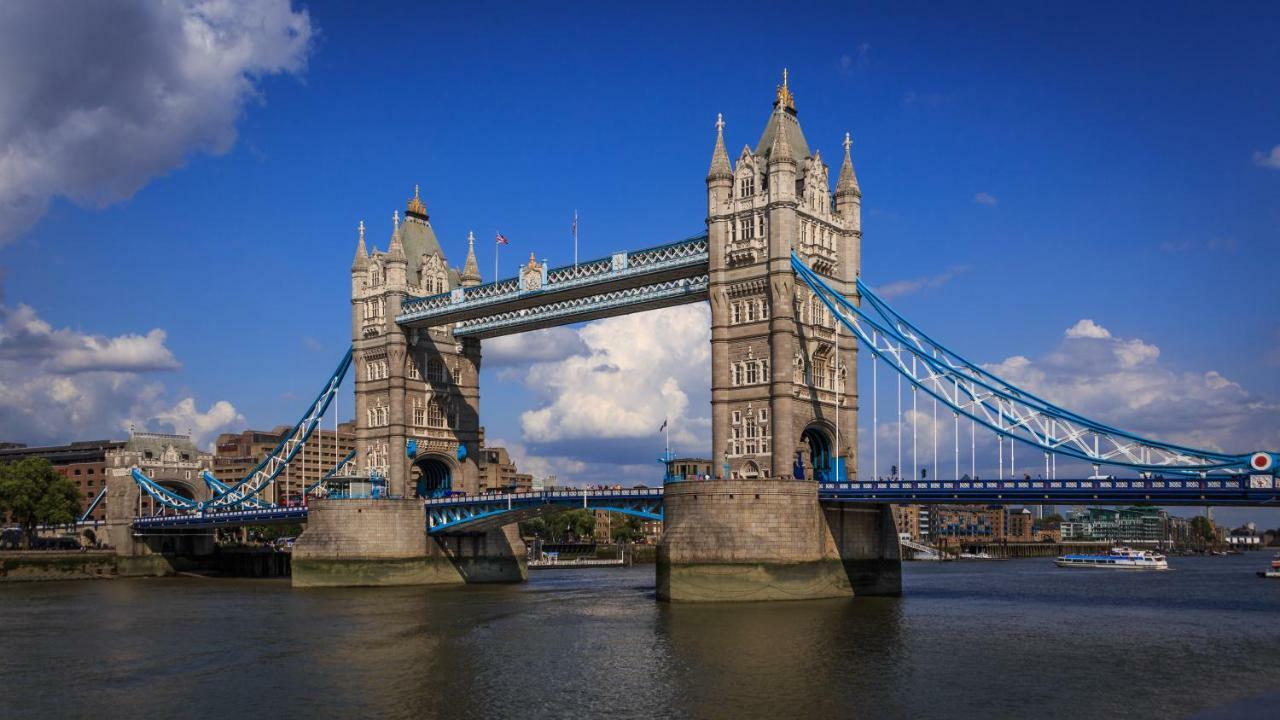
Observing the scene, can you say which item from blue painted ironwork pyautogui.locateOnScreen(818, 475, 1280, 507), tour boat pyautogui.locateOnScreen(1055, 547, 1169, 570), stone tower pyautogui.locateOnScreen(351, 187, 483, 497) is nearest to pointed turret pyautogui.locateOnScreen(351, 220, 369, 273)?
stone tower pyautogui.locateOnScreen(351, 187, 483, 497)

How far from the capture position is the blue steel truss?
66562 mm

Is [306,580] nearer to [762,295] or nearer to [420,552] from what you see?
[420,552]

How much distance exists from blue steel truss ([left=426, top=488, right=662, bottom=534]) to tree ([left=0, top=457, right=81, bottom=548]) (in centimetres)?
4256

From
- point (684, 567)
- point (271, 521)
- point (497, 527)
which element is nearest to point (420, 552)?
point (497, 527)

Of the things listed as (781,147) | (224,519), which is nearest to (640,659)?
(781,147)

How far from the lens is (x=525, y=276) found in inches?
3103

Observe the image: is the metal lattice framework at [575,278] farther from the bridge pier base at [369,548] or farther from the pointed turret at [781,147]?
the bridge pier base at [369,548]

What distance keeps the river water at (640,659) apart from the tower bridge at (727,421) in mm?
4543

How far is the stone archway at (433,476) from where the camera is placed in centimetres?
8944


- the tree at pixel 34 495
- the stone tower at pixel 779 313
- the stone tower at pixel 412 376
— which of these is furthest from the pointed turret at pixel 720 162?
the tree at pixel 34 495

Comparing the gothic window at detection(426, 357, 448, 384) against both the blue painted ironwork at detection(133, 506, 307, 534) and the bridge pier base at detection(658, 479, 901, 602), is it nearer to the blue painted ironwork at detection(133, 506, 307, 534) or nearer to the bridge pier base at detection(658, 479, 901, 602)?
the blue painted ironwork at detection(133, 506, 307, 534)

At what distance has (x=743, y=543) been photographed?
57.2 m

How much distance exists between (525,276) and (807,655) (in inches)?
1722

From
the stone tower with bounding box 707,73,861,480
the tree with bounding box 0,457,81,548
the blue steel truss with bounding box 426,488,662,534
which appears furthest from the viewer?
the tree with bounding box 0,457,81,548
